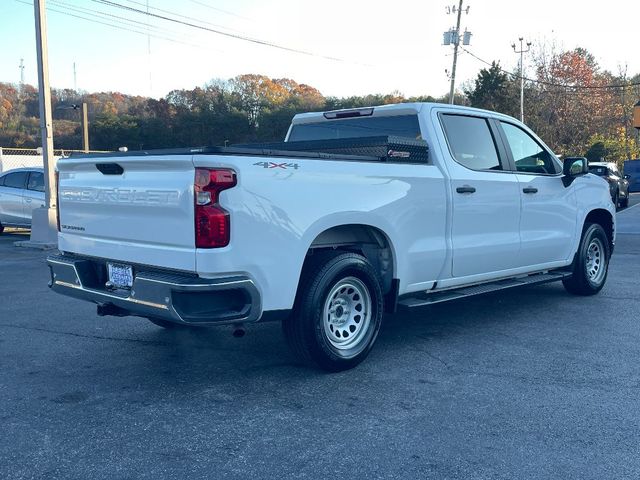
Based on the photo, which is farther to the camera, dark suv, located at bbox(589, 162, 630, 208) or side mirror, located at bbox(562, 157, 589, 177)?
dark suv, located at bbox(589, 162, 630, 208)

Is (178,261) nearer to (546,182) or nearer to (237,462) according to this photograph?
(237,462)

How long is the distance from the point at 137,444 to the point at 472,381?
7.79 feet

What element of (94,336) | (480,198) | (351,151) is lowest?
(94,336)

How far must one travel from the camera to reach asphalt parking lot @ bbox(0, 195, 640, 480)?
3.44m

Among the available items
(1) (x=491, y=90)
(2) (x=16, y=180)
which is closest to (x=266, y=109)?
(1) (x=491, y=90)

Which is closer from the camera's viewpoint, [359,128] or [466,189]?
[466,189]

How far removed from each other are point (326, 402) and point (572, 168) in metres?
4.24

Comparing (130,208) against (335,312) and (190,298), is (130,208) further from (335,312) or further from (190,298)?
(335,312)

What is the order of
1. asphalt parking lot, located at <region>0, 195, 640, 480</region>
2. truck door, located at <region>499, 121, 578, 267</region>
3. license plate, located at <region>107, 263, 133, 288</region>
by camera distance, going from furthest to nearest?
truck door, located at <region>499, 121, 578, 267</region> → license plate, located at <region>107, 263, 133, 288</region> → asphalt parking lot, located at <region>0, 195, 640, 480</region>

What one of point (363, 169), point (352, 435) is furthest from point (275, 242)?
point (352, 435)

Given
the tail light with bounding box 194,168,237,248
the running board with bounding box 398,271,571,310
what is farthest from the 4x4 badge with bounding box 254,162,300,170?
the running board with bounding box 398,271,571,310

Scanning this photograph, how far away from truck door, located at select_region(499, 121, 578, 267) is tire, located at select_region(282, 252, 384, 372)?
2.24 m

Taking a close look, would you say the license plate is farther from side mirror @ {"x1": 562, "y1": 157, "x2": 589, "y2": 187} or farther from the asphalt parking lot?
side mirror @ {"x1": 562, "y1": 157, "x2": 589, "y2": 187}

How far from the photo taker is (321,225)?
4.59m
